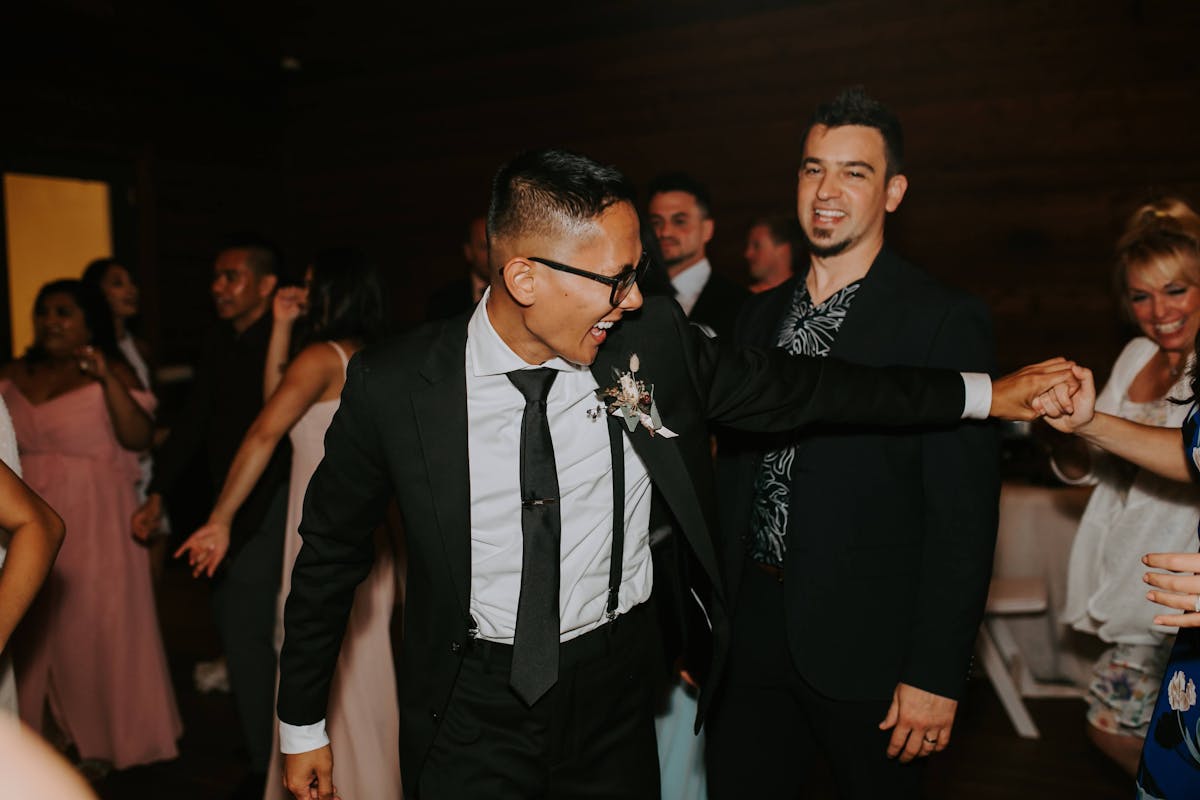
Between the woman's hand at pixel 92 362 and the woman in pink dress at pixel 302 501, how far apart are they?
108cm

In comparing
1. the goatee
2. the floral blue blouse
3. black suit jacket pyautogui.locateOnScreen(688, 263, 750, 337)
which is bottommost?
the floral blue blouse

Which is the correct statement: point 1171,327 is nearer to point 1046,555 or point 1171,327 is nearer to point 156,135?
point 1046,555

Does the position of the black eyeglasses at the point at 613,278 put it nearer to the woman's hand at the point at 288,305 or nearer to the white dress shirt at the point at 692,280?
the woman's hand at the point at 288,305

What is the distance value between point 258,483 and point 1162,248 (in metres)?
2.95

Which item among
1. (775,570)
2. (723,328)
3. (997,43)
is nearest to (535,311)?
(775,570)

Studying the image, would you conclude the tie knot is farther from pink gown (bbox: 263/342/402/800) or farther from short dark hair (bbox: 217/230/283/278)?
short dark hair (bbox: 217/230/283/278)

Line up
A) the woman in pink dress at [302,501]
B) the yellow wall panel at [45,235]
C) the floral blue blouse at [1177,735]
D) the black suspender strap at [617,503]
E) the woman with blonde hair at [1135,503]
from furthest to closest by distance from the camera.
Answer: the yellow wall panel at [45,235], the woman in pink dress at [302,501], the woman with blonde hair at [1135,503], the black suspender strap at [617,503], the floral blue blouse at [1177,735]

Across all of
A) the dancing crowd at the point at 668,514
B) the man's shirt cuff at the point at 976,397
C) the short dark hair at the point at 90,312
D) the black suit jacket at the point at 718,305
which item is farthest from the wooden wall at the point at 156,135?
the man's shirt cuff at the point at 976,397

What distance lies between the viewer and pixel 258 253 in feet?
12.7

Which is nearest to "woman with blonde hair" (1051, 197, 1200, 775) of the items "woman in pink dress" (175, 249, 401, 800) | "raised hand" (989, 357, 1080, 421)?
"raised hand" (989, 357, 1080, 421)

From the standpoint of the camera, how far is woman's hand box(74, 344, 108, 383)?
3.65m

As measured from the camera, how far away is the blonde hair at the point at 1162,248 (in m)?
2.92

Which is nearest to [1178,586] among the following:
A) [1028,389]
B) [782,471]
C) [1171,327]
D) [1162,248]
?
[1028,389]

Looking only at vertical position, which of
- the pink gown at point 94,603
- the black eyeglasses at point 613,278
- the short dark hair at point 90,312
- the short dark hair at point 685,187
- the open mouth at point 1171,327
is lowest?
the pink gown at point 94,603
